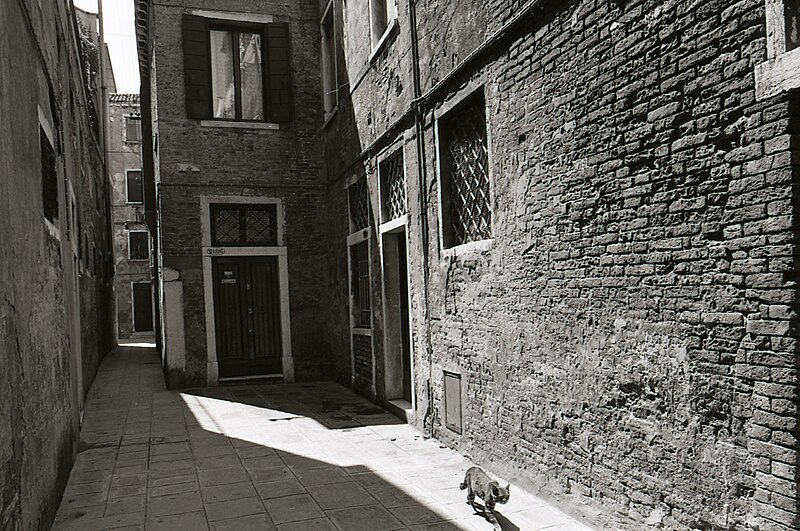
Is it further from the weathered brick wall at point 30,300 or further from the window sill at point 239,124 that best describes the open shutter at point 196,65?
the weathered brick wall at point 30,300

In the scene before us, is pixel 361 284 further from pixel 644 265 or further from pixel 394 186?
pixel 644 265

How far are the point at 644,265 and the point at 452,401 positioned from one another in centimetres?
298

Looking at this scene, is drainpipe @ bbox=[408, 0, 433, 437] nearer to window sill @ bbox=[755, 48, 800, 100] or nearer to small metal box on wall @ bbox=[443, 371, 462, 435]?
small metal box on wall @ bbox=[443, 371, 462, 435]

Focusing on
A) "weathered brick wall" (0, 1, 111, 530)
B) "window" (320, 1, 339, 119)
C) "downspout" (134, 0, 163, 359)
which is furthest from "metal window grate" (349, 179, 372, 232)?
"downspout" (134, 0, 163, 359)

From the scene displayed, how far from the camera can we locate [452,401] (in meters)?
6.14

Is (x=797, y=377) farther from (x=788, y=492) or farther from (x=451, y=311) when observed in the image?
(x=451, y=311)

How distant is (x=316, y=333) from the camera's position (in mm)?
11023

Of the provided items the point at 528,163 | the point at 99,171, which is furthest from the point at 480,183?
the point at 99,171

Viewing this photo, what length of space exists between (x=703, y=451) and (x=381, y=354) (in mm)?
5308

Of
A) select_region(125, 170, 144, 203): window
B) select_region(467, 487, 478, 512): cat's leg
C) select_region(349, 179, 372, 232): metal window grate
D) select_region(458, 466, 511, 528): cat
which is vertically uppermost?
select_region(125, 170, 144, 203): window

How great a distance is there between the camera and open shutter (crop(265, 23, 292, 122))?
10828mm

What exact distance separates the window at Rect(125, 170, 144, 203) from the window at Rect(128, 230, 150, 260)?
1.34 m

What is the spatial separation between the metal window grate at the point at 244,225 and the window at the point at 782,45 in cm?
895

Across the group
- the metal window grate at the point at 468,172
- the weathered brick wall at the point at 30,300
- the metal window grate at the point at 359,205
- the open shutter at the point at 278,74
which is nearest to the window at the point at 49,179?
the weathered brick wall at the point at 30,300
